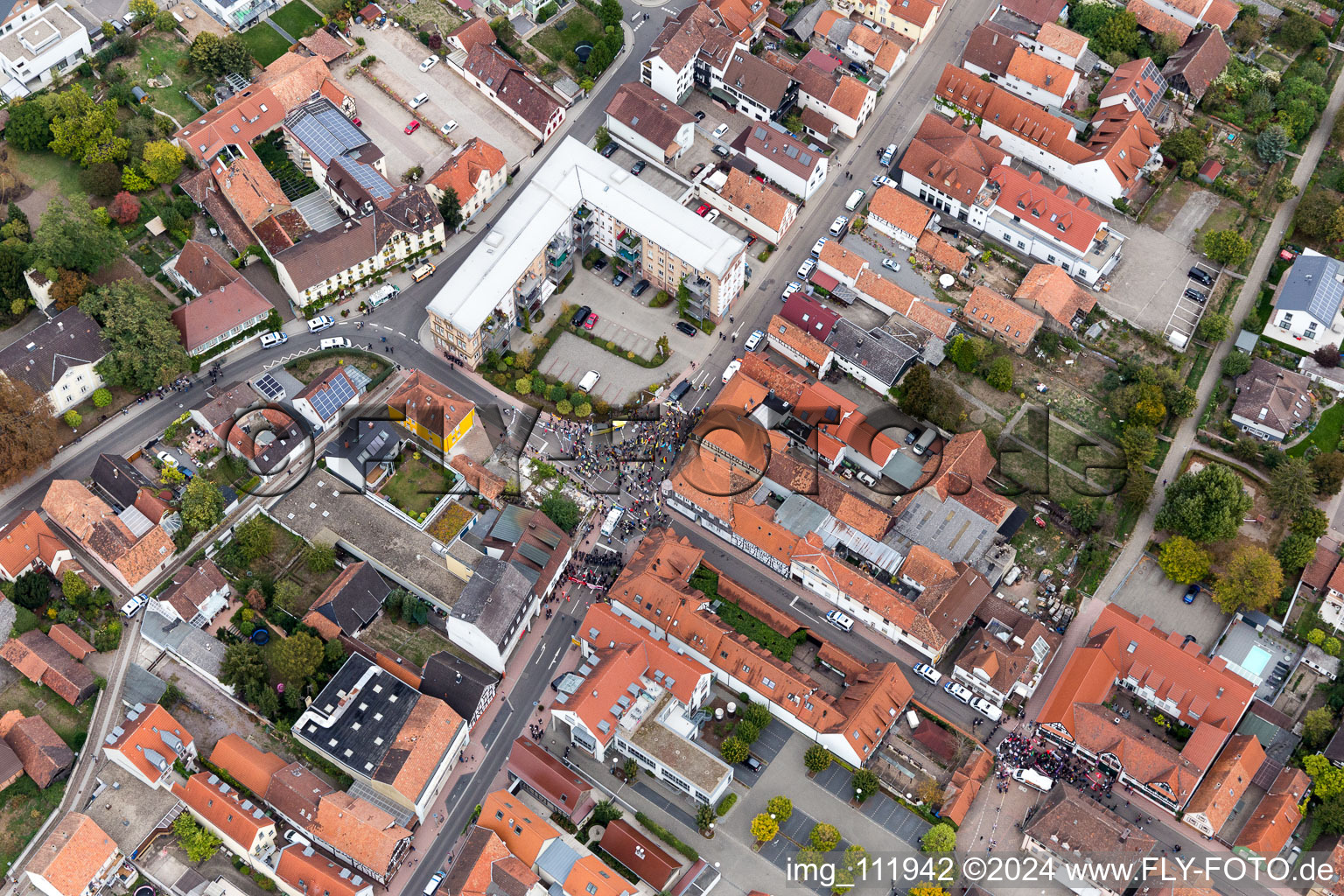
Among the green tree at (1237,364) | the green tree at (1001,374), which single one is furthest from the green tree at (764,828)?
the green tree at (1237,364)

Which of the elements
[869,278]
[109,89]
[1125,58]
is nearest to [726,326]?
[869,278]

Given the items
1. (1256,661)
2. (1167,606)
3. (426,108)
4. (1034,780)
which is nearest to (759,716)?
(1034,780)

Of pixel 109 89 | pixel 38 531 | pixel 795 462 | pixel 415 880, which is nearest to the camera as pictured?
pixel 415 880

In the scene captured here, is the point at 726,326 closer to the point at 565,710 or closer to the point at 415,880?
the point at 565,710

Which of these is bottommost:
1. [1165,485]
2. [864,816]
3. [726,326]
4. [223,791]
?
[223,791]

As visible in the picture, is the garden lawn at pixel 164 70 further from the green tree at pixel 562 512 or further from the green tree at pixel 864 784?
the green tree at pixel 864 784

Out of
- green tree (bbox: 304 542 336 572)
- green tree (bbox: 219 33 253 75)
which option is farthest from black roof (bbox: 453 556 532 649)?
green tree (bbox: 219 33 253 75)
